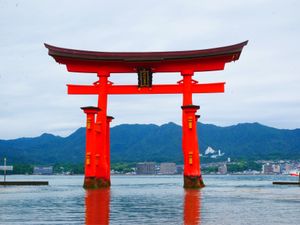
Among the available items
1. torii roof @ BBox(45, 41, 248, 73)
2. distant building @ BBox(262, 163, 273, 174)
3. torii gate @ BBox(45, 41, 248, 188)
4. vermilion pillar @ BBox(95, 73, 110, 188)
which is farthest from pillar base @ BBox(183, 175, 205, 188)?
distant building @ BBox(262, 163, 273, 174)

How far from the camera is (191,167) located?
28.2 m

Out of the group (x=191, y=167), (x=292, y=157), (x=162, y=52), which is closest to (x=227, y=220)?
(x=191, y=167)

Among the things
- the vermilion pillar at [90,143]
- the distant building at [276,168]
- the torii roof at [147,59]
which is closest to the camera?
the vermilion pillar at [90,143]

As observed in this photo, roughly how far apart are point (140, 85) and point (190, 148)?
205 inches

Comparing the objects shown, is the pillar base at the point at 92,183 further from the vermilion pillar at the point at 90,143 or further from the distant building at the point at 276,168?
the distant building at the point at 276,168

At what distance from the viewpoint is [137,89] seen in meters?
30.3

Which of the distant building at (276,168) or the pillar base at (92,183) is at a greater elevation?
the distant building at (276,168)

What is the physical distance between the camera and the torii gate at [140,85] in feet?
92.6

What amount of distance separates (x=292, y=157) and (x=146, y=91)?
15896cm

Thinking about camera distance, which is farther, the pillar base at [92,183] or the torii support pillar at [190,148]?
the torii support pillar at [190,148]

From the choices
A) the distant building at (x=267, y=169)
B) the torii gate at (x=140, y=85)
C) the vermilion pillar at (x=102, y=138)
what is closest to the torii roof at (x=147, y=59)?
the torii gate at (x=140, y=85)

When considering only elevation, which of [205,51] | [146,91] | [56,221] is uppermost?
[205,51]

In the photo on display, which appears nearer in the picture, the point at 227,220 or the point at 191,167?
the point at 227,220

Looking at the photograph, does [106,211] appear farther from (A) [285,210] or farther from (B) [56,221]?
(A) [285,210]
